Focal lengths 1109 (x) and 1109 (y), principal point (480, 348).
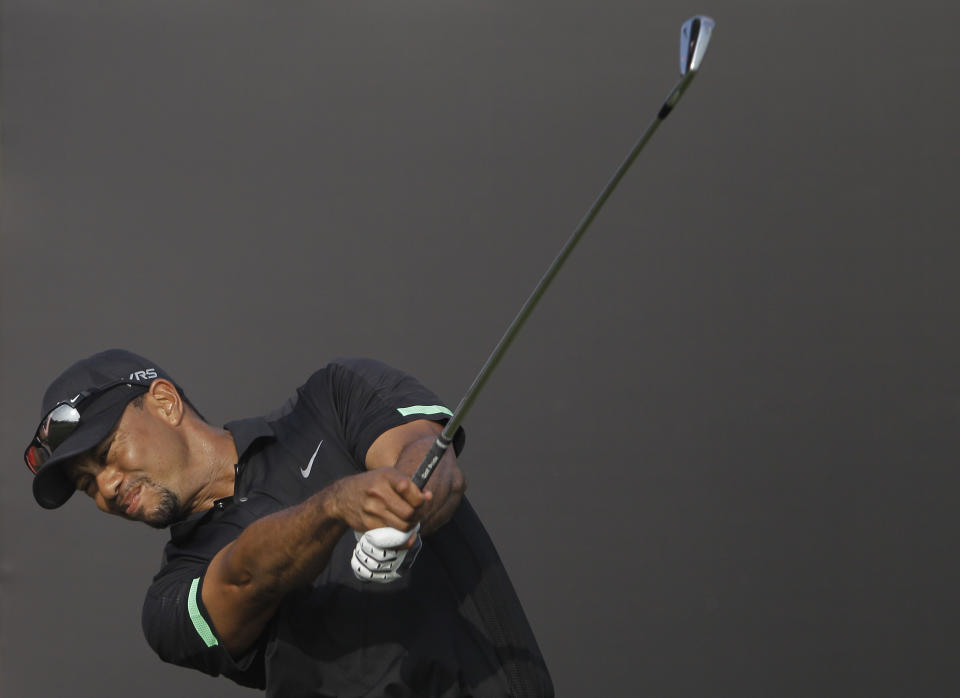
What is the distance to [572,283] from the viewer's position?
2334 millimetres

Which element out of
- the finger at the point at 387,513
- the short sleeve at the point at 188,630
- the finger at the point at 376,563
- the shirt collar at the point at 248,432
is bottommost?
the short sleeve at the point at 188,630

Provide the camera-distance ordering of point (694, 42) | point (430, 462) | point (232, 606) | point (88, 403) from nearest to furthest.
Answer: point (694, 42) < point (430, 462) < point (232, 606) < point (88, 403)

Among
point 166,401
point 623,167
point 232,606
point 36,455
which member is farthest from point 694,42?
point 36,455

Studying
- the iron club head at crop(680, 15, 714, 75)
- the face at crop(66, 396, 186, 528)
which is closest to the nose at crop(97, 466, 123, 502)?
the face at crop(66, 396, 186, 528)

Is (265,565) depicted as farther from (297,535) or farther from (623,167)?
(623,167)

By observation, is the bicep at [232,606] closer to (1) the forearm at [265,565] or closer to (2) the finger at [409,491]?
(1) the forearm at [265,565]

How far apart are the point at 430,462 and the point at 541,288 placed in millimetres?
205

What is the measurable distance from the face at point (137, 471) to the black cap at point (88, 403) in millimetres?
18

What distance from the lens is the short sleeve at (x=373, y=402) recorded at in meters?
1.34

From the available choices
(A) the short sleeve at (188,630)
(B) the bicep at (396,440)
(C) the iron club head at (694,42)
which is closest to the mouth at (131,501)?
(A) the short sleeve at (188,630)

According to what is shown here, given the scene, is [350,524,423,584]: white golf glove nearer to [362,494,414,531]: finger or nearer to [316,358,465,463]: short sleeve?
[362,494,414,531]: finger

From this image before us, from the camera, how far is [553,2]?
7.80 ft

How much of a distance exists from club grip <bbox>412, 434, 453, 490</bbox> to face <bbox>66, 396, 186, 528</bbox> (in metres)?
0.53

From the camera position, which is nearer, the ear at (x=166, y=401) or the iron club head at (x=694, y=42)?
the iron club head at (x=694, y=42)
